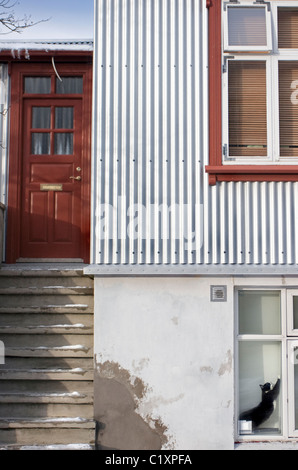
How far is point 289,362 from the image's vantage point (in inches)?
201

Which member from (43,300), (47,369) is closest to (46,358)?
(47,369)

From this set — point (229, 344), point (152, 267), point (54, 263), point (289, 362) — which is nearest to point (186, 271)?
point (152, 267)

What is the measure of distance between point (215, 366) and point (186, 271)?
38.7 inches

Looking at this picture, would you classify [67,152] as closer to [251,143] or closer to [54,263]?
[54,263]

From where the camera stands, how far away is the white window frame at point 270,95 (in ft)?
17.2

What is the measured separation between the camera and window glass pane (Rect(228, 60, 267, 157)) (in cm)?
531

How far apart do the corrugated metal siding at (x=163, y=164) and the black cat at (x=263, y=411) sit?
1354 millimetres

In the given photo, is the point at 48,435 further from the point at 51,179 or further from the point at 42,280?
the point at 51,179

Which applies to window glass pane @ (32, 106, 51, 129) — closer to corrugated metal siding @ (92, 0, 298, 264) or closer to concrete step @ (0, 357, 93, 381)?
corrugated metal siding @ (92, 0, 298, 264)

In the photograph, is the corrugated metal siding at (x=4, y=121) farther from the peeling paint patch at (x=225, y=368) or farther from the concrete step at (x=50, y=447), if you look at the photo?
the peeling paint patch at (x=225, y=368)

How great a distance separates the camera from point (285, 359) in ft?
16.8

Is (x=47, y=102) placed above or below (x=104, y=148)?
above

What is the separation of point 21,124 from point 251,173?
3.38m

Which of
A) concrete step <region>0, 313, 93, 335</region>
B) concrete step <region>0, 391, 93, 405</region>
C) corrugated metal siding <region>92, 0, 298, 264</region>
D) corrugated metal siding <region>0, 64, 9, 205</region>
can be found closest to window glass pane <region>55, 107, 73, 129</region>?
corrugated metal siding <region>0, 64, 9, 205</region>
